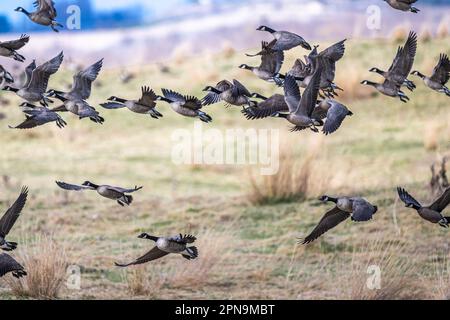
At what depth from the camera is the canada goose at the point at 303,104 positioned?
820 centimetres

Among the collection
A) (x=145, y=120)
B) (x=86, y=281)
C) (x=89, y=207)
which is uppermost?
(x=86, y=281)

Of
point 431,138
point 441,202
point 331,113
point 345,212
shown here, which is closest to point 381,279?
point 441,202

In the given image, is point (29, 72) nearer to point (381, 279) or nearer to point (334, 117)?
point (334, 117)

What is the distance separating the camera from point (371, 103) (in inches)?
833

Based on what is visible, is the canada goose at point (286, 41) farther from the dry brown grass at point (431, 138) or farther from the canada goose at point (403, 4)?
the dry brown grass at point (431, 138)

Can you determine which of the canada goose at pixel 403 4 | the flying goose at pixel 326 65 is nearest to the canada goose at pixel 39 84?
the flying goose at pixel 326 65

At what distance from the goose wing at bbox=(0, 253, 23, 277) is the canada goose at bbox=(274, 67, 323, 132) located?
7.91 feet

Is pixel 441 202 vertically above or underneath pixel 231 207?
above

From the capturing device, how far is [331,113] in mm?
8289

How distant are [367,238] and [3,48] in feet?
19.8

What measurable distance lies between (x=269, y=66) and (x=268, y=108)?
1.64ft

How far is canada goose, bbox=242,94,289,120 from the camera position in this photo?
870 cm
